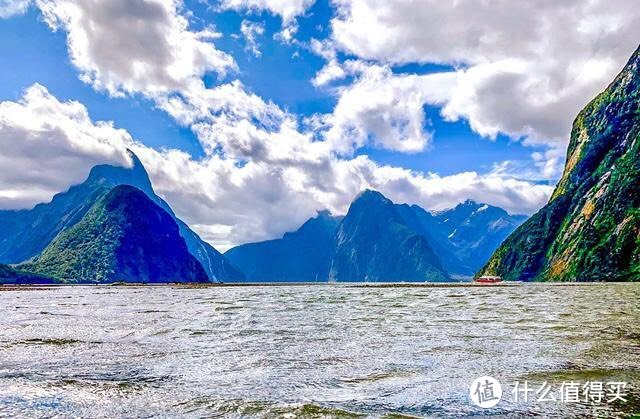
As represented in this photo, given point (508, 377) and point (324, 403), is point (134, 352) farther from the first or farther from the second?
point (508, 377)

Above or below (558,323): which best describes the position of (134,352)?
below

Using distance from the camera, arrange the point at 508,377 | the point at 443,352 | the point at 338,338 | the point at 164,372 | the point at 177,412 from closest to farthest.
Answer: the point at 177,412 → the point at 508,377 → the point at 164,372 → the point at 443,352 → the point at 338,338

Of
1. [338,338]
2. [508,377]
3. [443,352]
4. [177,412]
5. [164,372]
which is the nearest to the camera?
[177,412]

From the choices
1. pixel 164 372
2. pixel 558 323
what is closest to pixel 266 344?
pixel 164 372

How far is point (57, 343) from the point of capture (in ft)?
101

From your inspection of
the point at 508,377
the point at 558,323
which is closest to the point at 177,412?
Result: the point at 508,377

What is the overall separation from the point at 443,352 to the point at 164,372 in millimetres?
13677

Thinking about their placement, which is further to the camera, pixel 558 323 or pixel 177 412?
pixel 558 323

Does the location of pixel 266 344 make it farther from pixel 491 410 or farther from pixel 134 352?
pixel 491 410

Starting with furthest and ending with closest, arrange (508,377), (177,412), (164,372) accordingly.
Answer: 1. (164,372)
2. (508,377)
3. (177,412)

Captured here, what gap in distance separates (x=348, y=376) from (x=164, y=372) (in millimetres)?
7796

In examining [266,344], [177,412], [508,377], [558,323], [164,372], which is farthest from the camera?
[558,323]

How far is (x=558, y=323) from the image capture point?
39812 mm

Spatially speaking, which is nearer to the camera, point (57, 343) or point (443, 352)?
point (443, 352)
